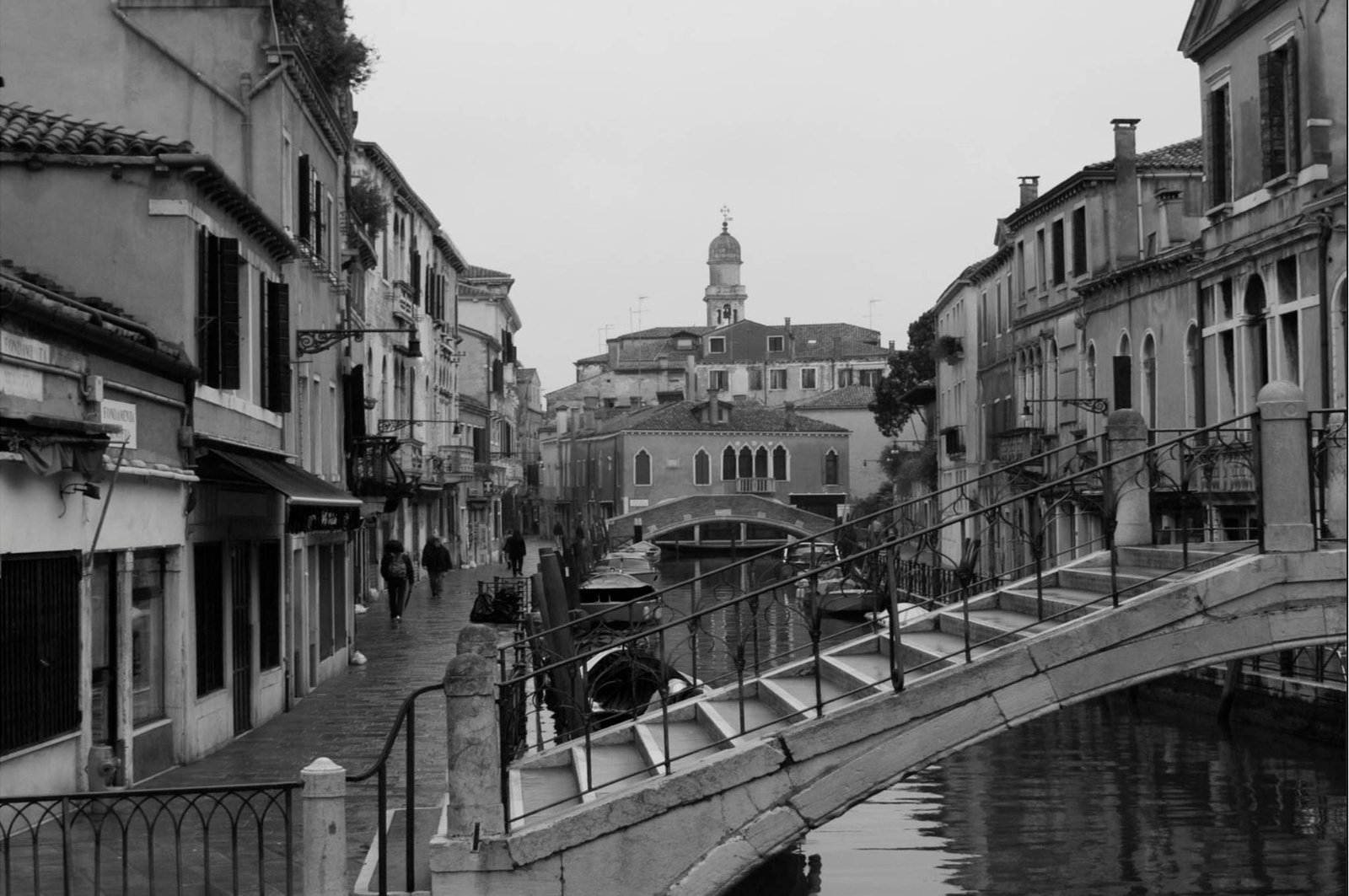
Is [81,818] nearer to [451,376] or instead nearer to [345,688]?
[345,688]

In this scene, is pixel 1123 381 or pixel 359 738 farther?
pixel 1123 381

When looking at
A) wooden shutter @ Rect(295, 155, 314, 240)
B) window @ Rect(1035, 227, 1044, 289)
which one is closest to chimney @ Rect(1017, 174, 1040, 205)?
window @ Rect(1035, 227, 1044, 289)

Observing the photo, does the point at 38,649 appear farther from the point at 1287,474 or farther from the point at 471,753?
the point at 1287,474

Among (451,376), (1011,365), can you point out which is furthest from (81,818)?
(451,376)

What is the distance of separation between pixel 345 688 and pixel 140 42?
7.73m

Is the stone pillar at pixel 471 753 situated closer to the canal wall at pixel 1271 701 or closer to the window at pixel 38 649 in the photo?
the window at pixel 38 649

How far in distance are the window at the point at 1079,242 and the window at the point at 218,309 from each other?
22.9m

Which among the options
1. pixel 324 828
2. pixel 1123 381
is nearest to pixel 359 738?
pixel 324 828

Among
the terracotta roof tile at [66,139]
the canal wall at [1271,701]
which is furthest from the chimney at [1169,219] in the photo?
the terracotta roof tile at [66,139]

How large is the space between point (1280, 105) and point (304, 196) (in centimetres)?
1179

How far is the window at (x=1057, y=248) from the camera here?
125 feet

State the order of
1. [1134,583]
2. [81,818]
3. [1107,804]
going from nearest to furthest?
1. [1134,583]
2. [81,818]
3. [1107,804]

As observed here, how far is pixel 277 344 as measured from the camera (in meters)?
19.0

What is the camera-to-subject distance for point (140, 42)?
736 inches
